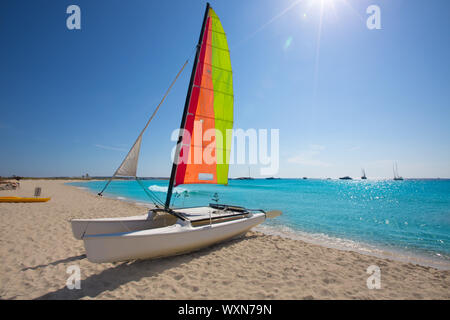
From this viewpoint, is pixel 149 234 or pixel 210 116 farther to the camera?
pixel 210 116

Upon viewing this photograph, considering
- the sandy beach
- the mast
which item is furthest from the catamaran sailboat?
the sandy beach

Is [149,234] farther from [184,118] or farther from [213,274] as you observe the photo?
[184,118]

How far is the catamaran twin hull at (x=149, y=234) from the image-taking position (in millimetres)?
3719

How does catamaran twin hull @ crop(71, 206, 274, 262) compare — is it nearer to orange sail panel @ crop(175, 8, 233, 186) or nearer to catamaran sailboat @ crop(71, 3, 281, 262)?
catamaran sailboat @ crop(71, 3, 281, 262)

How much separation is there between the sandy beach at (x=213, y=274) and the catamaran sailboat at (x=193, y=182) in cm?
57

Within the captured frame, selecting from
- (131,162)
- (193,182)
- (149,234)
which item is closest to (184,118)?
(131,162)

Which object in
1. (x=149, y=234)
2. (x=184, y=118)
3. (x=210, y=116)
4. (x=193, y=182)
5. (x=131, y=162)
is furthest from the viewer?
(x=210, y=116)

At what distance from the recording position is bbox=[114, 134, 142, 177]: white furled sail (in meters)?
5.41

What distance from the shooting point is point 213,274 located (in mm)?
4445

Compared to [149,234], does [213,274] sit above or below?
below

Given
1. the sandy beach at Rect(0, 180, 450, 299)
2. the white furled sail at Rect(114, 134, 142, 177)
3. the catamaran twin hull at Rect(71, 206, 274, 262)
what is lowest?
the sandy beach at Rect(0, 180, 450, 299)

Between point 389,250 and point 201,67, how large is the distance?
10591 millimetres

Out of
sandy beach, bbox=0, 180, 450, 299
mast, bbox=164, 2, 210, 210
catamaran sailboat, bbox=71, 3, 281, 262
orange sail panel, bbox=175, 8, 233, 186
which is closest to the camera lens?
sandy beach, bbox=0, 180, 450, 299

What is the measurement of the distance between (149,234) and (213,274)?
1836 millimetres
